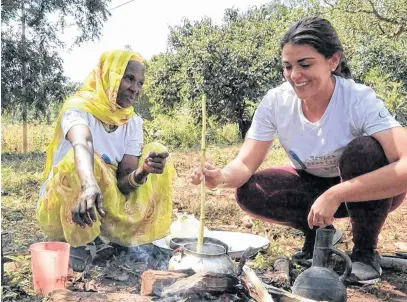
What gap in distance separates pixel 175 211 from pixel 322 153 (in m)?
1.24

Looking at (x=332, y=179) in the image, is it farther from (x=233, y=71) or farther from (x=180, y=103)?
(x=233, y=71)

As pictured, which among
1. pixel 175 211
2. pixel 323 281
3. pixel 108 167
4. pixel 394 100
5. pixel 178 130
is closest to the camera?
pixel 323 281

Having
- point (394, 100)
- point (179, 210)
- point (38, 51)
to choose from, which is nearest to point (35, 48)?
point (38, 51)

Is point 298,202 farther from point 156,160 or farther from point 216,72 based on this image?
point 216,72

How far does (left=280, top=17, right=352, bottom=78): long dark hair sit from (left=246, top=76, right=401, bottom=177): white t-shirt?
5.3 inches

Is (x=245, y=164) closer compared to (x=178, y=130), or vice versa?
(x=245, y=164)

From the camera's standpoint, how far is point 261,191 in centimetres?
194

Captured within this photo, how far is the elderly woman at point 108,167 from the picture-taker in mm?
1705

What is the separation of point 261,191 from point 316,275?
609 mm

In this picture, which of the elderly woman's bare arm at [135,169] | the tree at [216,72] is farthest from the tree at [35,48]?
the tree at [216,72]

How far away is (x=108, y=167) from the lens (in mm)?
1868

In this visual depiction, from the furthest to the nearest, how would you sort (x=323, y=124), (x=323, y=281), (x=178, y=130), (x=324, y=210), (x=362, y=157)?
(x=178, y=130)
(x=323, y=124)
(x=362, y=157)
(x=324, y=210)
(x=323, y=281)

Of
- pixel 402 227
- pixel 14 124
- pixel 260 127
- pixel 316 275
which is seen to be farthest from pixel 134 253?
pixel 14 124

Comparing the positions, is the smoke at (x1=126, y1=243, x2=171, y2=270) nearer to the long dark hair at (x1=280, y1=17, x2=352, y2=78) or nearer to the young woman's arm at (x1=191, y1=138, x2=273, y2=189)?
the young woman's arm at (x1=191, y1=138, x2=273, y2=189)
